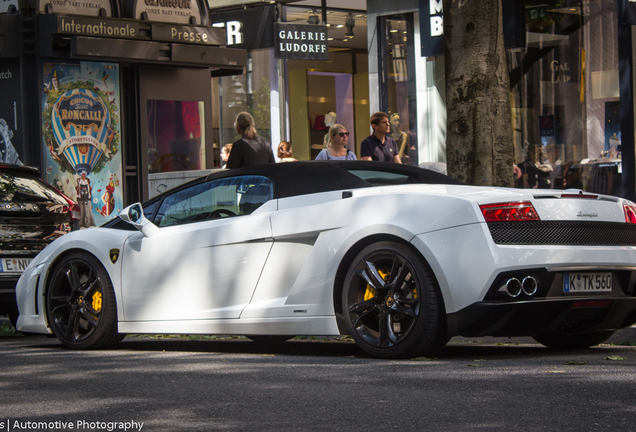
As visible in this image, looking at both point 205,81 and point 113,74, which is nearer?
point 113,74

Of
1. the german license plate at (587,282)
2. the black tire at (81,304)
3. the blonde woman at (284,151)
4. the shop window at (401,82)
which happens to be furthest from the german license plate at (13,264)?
the shop window at (401,82)

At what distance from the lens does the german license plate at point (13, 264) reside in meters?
8.64

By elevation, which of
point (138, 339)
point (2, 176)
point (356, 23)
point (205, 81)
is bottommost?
point (138, 339)

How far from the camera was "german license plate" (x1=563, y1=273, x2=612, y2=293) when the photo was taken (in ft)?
18.1

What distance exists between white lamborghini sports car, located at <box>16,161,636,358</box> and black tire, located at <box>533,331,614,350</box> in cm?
1

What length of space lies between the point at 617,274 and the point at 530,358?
0.73 meters

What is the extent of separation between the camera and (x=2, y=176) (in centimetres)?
895

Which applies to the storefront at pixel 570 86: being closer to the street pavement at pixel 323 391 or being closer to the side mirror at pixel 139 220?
the street pavement at pixel 323 391

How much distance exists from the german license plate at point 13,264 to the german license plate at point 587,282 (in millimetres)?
5231

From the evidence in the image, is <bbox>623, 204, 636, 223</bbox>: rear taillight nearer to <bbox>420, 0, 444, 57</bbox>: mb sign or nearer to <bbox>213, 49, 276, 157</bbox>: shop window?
<bbox>420, 0, 444, 57</bbox>: mb sign

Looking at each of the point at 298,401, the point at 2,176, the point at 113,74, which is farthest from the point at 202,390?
the point at 113,74

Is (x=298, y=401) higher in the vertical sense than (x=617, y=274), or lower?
lower

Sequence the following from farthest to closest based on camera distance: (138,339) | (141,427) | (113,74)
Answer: (113,74), (138,339), (141,427)

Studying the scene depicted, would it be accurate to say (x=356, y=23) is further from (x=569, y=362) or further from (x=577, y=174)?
(x=569, y=362)
